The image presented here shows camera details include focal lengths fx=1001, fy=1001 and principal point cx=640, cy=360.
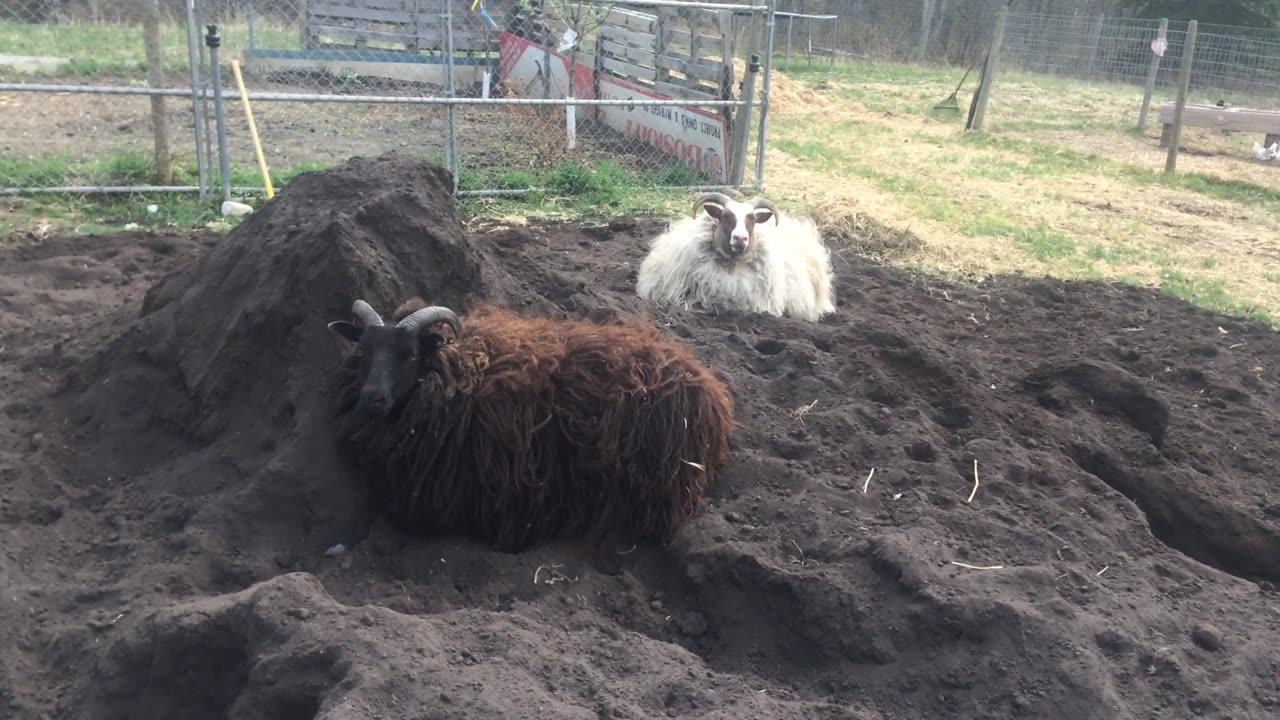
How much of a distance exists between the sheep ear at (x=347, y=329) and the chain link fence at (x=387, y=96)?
5.50m

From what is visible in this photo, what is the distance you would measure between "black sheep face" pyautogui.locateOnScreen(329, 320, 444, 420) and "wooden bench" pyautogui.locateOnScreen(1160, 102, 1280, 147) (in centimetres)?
1705

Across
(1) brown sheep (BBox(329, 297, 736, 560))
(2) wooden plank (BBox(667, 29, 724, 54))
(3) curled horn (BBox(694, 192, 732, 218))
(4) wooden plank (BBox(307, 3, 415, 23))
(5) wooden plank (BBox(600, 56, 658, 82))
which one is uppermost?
(4) wooden plank (BBox(307, 3, 415, 23))

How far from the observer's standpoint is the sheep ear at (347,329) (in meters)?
4.74

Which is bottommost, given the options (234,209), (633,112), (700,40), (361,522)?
(361,522)

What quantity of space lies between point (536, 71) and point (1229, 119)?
12.5m

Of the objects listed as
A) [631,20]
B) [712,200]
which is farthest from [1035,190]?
[712,200]

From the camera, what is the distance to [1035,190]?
46.1 ft

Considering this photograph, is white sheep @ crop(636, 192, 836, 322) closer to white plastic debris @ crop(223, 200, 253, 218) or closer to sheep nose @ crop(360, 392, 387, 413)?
sheep nose @ crop(360, 392, 387, 413)

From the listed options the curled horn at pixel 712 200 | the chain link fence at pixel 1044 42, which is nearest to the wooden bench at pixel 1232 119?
A: the chain link fence at pixel 1044 42

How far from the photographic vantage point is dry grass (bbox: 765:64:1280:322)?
1030cm

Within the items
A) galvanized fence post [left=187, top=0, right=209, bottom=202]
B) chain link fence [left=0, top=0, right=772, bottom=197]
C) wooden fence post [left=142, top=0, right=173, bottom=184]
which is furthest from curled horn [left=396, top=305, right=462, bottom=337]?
wooden fence post [left=142, top=0, right=173, bottom=184]

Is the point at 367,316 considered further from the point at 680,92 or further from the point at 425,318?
the point at 680,92

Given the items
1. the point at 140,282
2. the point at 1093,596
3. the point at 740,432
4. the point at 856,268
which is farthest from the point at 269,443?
the point at 856,268

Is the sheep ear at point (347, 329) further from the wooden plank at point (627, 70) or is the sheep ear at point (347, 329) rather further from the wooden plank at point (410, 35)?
the wooden plank at point (410, 35)
